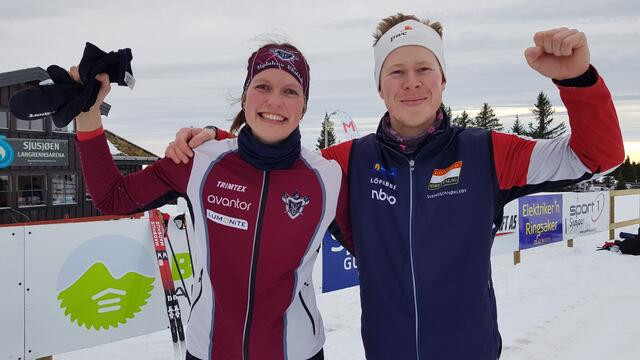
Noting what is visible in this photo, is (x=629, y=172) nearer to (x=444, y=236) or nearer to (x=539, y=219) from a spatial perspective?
(x=539, y=219)

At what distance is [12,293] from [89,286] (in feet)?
2.07

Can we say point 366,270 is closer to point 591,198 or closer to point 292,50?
point 292,50

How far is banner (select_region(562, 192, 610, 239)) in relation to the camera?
11008 millimetres

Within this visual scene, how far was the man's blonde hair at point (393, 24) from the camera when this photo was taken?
253 centimetres

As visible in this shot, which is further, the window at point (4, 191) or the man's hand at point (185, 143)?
the window at point (4, 191)

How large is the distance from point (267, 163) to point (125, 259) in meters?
3.38

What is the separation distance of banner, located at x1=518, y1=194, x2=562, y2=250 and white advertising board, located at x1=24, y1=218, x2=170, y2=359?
745 centimetres

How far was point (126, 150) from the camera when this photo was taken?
23859 mm

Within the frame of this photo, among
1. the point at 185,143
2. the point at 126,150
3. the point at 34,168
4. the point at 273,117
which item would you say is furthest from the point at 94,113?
the point at 126,150

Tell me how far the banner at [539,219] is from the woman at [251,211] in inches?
328

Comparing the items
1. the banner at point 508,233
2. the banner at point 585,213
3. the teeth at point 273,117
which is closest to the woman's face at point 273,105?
the teeth at point 273,117

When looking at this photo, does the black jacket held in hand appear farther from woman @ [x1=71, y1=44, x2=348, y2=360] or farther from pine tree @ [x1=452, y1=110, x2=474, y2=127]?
pine tree @ [x1=452, y1=110, x2=474, y2=127]

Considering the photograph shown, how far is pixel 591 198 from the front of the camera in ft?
39.0

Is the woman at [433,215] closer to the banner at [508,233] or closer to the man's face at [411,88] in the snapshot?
the man's face at [411,88]
